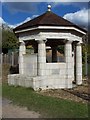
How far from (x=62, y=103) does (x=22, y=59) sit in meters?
8.04

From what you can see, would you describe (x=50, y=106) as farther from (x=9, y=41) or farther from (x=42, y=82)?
(x=9, y=41)

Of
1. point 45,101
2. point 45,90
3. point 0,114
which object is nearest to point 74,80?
point 45,90

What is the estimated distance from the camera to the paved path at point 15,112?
10163mm

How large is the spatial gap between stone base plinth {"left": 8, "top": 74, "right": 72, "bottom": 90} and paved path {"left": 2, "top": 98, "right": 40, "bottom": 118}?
465cm

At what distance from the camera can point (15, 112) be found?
428 inches

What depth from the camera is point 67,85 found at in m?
18.3

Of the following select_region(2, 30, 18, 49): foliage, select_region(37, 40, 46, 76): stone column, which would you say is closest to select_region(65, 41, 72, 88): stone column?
select_region(37, 40, 46, 76): stone column

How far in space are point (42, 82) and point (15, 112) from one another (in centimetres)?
686

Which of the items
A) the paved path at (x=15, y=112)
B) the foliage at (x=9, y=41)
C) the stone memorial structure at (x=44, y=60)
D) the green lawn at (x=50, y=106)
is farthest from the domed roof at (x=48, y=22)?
the foliage at (x=9, y=41)

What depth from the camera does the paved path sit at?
1016cm

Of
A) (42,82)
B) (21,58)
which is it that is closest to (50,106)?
(42,82)

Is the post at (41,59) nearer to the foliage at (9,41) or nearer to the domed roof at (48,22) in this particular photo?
the domed roof at (48,22)

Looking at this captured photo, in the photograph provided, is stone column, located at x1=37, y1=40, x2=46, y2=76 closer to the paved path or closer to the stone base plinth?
the stone base plinth

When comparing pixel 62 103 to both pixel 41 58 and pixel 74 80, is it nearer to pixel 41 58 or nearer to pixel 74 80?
pixel 41 58
